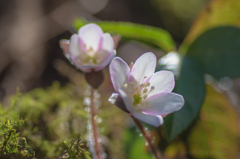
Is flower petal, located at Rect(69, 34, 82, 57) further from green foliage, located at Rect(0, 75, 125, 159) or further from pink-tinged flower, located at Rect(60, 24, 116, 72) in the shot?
green foliage, located at Rect(0, 75, 125, 159)

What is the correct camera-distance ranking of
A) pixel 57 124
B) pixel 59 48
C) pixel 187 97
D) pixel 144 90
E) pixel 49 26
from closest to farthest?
pixel 144 90 → pixel 187 97 → pixel 57 124 → pixel 59 48 → pixel 49 26

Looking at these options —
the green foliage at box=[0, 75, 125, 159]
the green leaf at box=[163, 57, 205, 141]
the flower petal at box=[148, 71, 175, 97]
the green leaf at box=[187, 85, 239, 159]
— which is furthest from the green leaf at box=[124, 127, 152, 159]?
→ the flower petal at box=[148, 71, 175, 97]

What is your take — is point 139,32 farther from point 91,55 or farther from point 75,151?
point 75,151

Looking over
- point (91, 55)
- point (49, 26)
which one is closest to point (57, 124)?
point (91, 55)

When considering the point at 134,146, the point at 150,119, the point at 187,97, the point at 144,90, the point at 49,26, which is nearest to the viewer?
the point at 150,119

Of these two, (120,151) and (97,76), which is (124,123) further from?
(97,76)

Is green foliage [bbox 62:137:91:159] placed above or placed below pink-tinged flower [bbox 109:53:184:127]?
below

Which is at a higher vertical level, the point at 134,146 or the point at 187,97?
the point at 187,97
